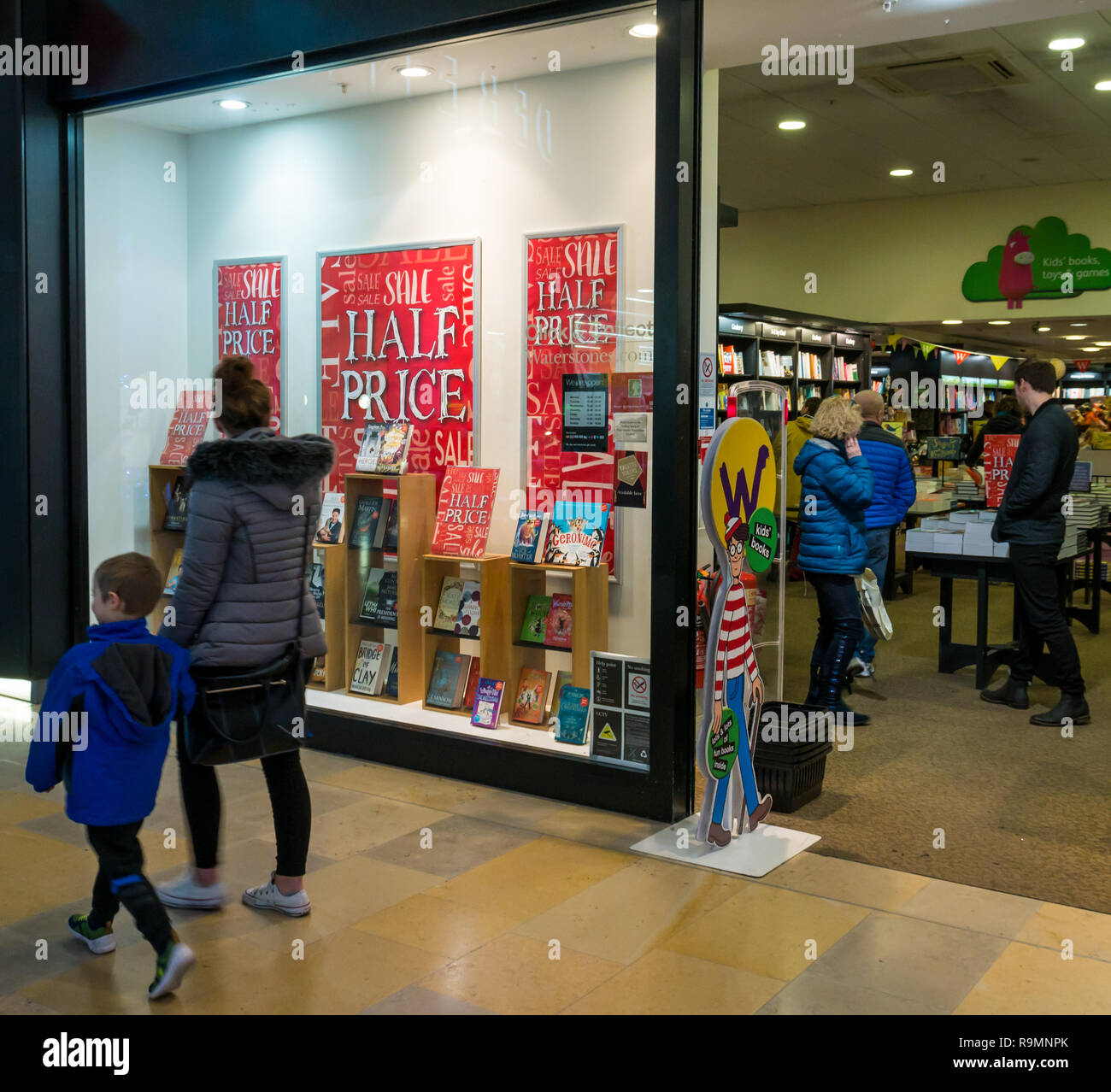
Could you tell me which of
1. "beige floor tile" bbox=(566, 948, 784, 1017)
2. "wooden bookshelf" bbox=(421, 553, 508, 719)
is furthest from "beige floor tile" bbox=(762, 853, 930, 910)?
"wooden bookshelf" bbox=(421, 553, 508, 719)

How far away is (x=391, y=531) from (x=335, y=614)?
0.51 m

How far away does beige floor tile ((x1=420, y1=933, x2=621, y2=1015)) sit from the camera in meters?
2.82

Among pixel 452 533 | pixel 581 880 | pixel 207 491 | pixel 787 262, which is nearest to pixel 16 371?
pixel 452 533

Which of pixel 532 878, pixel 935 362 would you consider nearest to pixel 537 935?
pixel 532 878

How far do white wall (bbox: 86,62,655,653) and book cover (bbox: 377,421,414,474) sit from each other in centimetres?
36

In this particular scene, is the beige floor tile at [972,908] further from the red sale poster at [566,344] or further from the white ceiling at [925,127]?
the white ceiling at [925,127]

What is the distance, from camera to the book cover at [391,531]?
5238 millimetres

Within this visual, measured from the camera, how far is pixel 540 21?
14.2 feet

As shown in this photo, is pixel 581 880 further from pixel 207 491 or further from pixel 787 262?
pixel 787 262

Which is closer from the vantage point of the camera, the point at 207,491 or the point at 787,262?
the point at 207,491

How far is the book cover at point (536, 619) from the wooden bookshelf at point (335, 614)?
993 millimetres

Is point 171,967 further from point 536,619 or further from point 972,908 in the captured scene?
point 536,619

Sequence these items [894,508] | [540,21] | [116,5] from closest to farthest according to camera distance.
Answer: [540,21] < [116,5] < [894,508]

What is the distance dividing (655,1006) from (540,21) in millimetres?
3475
